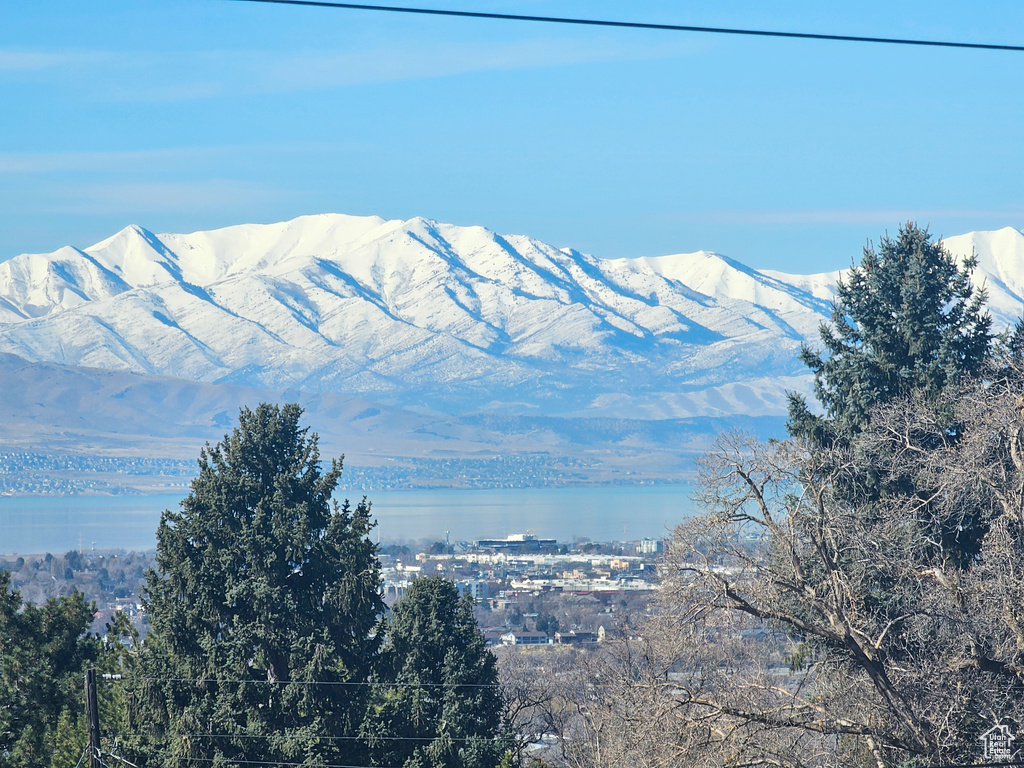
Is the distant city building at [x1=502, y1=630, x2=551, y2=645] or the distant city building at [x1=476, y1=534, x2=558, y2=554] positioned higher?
the distant city building at [x1=476, y1=534, x2=558, y2=554]

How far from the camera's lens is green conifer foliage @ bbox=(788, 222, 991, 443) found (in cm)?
2436

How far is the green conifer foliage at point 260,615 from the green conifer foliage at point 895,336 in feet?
29.7

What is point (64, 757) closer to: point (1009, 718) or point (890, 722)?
point (890, 722)

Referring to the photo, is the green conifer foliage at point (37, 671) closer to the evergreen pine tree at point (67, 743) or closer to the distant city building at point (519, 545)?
the evergreen pine tree at point (67, 743)

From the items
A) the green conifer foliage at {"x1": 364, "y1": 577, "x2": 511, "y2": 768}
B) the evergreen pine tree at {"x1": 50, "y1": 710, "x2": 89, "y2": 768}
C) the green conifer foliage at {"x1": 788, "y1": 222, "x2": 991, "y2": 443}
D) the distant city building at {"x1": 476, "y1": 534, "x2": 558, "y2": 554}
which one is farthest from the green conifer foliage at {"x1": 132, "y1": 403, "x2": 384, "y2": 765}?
the distant city building at {"x1": 476, "y1": 534, "x2": 558, "y2": 554}

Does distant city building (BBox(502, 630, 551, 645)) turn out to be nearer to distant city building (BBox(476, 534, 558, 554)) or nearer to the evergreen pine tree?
the evergreen pine tree

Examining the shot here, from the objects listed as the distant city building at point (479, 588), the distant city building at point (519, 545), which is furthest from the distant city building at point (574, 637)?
the distant city building at point (519, 545)

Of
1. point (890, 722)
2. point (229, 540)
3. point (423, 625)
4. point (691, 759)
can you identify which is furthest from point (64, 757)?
point (890, 722)

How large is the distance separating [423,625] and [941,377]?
10.7 metres

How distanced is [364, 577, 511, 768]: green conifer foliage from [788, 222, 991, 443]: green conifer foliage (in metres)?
→ 7.52

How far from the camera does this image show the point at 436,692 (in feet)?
83.1

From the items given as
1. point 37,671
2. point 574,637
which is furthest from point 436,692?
point 574,637

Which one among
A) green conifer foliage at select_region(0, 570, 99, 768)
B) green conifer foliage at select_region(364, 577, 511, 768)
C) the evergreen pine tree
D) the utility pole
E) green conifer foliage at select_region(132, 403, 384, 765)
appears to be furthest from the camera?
green conifer foliage at select_region(364, 577, 511, 768)

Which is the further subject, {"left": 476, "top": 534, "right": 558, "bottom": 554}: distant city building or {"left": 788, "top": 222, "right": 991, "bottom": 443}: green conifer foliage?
{"left": 476, "top": 534, "right": 558, "bottom": 554}: distant city building
